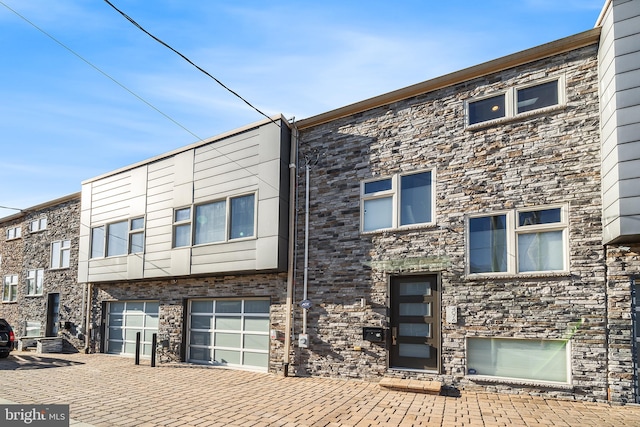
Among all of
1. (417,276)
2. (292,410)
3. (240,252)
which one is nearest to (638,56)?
(417,276)

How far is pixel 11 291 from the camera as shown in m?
22.1

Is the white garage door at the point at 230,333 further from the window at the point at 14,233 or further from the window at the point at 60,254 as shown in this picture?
the window at the point at 14,233

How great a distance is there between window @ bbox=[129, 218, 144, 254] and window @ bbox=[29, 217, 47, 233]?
25.2ft

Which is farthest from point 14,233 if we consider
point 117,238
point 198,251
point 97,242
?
point 198,251

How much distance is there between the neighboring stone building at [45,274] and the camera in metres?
17.7

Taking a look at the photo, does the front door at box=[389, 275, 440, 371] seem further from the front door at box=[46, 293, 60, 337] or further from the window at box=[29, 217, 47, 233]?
the window at box=[29, 217, 47, 233]

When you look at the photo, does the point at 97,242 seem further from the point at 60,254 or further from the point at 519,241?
the point at 519,241

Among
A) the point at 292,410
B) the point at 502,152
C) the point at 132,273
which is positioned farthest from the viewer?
the point at 132,273

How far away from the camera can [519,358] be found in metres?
8.22

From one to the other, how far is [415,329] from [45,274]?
17012 mm

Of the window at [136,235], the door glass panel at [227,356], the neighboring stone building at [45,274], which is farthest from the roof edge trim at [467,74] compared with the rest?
the neighboring stone building at [45,274]

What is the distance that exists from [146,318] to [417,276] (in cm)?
949

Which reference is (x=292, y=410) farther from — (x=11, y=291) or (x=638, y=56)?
(x=11, y=291)

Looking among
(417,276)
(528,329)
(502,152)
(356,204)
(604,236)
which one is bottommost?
(528,329)
